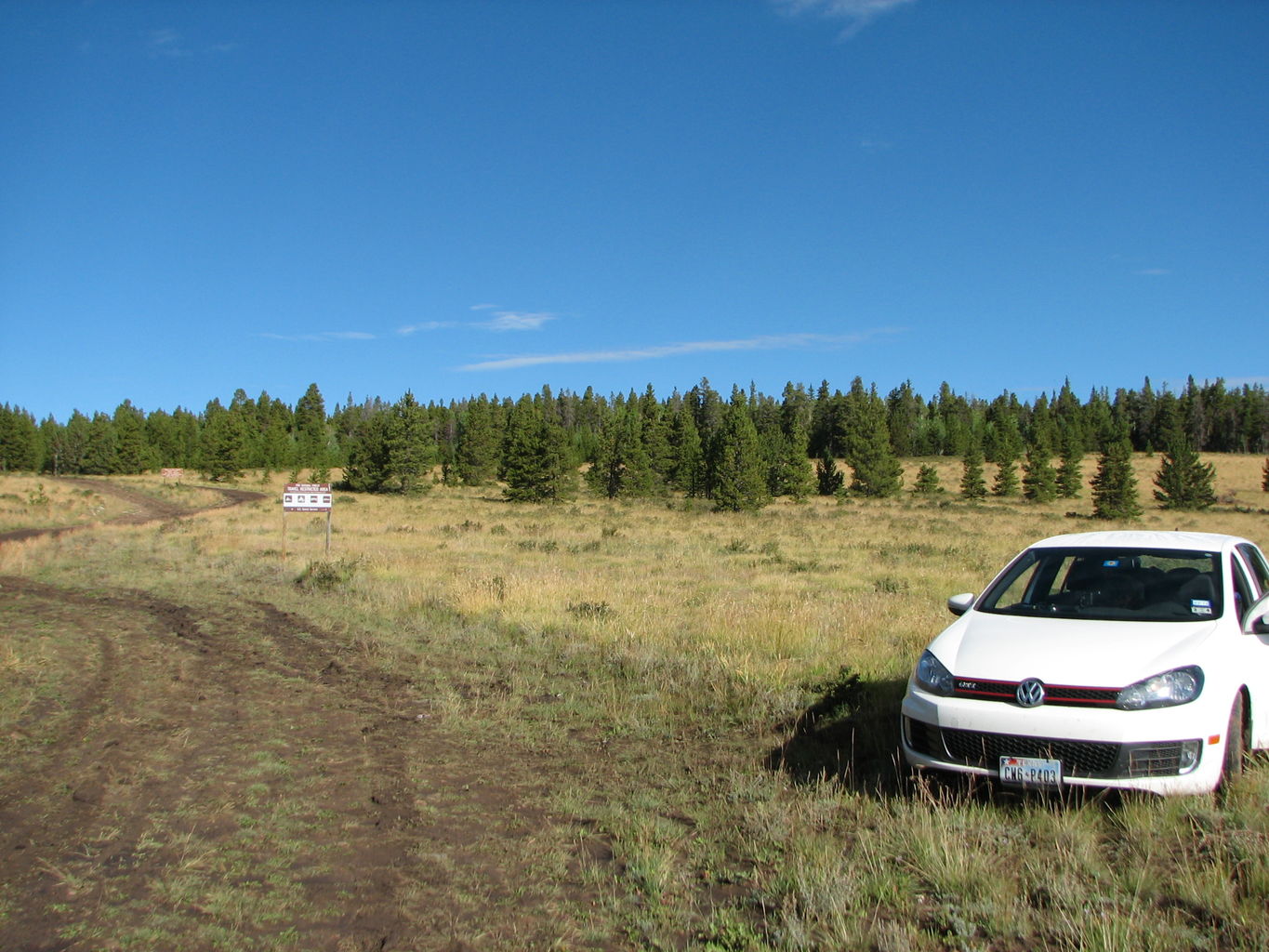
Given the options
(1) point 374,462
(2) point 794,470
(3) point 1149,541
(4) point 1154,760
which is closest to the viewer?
(4) point 1154,760

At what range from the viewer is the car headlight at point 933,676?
4984 mm

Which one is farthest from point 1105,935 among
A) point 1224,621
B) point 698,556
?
point 698,556

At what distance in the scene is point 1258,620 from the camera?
5109 mm

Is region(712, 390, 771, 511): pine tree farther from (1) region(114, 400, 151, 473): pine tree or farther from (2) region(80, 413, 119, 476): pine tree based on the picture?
(2) region(80, 413, 119, 476): pine tree

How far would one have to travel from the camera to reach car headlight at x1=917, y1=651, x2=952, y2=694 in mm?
4984

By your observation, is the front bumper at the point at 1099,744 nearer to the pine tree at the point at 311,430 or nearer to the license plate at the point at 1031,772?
the license plate at the point at 1031,772

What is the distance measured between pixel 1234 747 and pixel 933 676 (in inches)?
64.5

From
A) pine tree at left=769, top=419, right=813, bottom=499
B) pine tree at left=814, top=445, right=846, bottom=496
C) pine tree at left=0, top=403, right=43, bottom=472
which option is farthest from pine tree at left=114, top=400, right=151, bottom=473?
pine tree at left=814, top=445, right=846, bottom=496

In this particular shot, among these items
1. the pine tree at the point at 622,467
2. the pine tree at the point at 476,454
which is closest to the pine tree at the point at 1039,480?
the pine tree at the point at 622,467

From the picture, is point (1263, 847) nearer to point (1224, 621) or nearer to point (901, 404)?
point (1224, 621)

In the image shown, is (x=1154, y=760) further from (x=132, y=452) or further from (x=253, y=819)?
(x=132, y=452)

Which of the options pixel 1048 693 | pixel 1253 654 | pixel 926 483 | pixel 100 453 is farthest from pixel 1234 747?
pixel 100 453

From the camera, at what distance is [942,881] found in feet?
13.0

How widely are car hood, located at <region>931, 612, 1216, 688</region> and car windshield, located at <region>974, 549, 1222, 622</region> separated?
31cm
